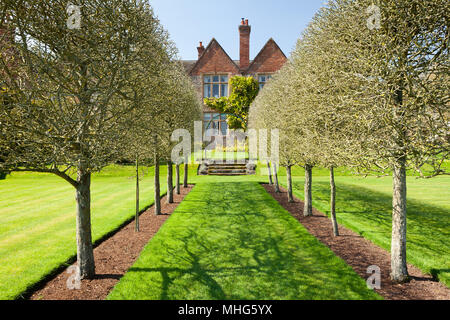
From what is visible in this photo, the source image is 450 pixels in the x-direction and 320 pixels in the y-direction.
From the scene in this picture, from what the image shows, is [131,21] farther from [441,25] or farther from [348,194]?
[348,194]

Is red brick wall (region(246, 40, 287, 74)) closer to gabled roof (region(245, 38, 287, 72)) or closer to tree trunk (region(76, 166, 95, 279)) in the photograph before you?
gabled roof (region(245, 38, 287, 72))

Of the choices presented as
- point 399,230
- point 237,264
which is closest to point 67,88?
point 237,264

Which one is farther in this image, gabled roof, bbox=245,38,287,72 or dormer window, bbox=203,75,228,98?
dormer window, bbox=203,75,228,98

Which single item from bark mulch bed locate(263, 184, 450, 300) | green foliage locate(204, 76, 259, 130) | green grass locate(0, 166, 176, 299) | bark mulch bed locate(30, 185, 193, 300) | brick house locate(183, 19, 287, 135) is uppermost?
brick house locate(183, 19, 287, 135)

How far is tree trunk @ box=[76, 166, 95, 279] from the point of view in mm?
6051

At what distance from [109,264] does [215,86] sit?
1303 inches

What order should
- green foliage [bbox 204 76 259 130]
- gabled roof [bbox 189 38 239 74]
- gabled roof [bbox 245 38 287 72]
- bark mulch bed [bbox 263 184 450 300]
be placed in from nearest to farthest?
1. bark mulch bed [bbox 263 184 450 300]
2. green foliage [bbox 204 76 259 130]
3. gabled roof [bbox 245 38 287 72]
4. gabled roof [bbox 189 38 239 74]

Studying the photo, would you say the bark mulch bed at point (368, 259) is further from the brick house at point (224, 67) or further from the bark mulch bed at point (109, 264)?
the brick house at point (224, 67)

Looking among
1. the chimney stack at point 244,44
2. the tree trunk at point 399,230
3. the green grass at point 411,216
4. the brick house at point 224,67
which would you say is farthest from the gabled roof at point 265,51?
the tree trunk at point 399,230

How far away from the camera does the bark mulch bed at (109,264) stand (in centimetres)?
567

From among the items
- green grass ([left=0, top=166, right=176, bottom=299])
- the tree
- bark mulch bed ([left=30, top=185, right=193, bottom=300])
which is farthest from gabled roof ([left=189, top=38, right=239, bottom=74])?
the tree

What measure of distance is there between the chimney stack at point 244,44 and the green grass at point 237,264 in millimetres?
30110

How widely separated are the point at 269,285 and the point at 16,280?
6041 millimetres

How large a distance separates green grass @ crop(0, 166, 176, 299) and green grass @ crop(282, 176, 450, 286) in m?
9.08
